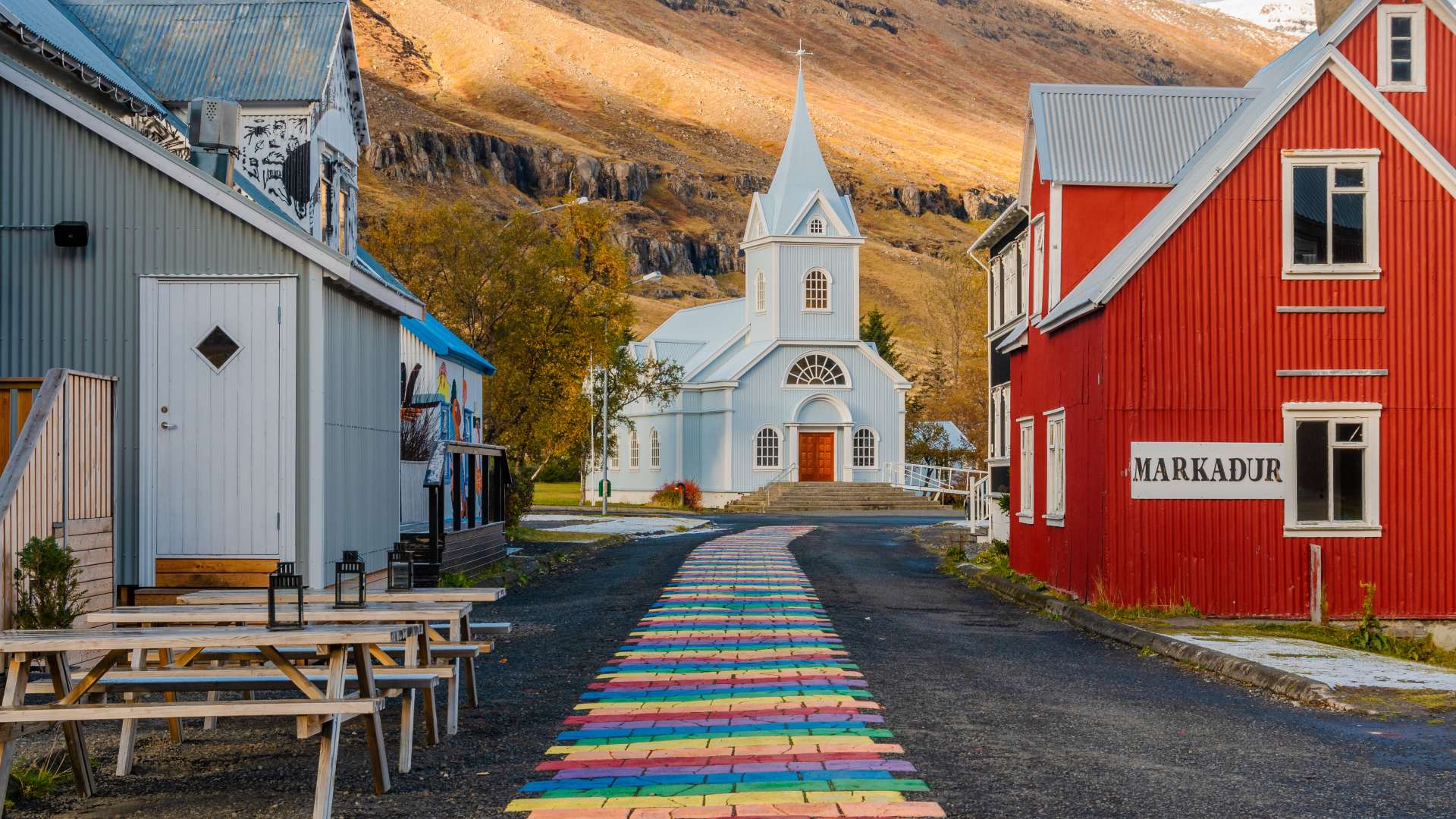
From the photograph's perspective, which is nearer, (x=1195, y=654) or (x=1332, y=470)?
(x=1195, y=654)

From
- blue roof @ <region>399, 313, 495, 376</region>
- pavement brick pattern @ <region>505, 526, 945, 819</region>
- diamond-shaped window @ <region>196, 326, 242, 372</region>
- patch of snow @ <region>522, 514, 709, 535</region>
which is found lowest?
patch of snow @ <region>522, 514, 709, 535</region>

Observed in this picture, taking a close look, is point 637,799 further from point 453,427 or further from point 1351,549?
point 453,427

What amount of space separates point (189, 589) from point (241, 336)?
239 centimetres

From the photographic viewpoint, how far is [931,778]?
8297 millimetres

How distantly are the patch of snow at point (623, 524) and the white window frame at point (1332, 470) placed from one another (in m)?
21.5

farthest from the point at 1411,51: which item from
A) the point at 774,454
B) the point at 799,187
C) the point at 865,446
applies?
the point at 799,187

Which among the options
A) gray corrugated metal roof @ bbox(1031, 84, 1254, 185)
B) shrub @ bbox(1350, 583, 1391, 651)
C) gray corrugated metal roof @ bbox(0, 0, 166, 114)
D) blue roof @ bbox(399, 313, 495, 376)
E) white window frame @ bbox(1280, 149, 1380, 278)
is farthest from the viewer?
blue roof @ bbox(399, 313, 495, 376)

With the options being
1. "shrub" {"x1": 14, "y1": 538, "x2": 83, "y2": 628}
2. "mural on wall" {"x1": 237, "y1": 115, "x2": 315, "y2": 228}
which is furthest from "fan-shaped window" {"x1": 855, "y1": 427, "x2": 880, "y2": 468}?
"shrub" {"x1": 14, "y1": 538, "x2": 83, "y2": 628}

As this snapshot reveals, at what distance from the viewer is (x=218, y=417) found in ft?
49.2

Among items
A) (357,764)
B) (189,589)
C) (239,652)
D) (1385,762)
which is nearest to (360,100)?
(189,589)

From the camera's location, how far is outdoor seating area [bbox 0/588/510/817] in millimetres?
7453

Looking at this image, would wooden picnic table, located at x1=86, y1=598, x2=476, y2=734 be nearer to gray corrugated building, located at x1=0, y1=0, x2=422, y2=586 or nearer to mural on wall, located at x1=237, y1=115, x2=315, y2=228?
gray corrugated building, located at x1=0, y1=0, x2=422, y2=586

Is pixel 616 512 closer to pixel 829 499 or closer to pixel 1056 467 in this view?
pixel 829 499

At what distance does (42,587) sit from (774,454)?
4871cm
